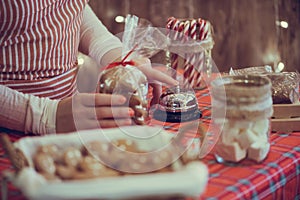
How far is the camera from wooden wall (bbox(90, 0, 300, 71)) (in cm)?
273

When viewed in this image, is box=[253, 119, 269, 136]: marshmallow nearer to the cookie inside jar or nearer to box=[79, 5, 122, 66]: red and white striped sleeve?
the cookie inside jar

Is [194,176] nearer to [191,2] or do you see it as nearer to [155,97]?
[155,97]

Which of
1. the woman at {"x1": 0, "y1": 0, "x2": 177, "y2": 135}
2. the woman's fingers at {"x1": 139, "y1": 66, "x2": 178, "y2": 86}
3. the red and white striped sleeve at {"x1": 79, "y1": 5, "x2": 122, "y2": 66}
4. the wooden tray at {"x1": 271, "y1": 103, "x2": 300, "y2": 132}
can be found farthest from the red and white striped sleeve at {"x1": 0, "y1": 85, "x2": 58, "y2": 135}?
the wooden tray at {"x1": 271, "y1": 103, "x2": 300, "y2": 132}

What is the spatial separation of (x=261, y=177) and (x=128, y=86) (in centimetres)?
32

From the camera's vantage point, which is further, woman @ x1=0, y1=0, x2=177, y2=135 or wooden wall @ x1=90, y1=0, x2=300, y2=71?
wooden wall @ x1=90, y1=0, x2=300, y2=71

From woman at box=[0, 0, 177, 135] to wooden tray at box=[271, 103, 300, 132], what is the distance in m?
0.25

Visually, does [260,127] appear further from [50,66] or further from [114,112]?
[50,66]

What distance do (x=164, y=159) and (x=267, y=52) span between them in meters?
2.19

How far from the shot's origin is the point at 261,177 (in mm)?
887

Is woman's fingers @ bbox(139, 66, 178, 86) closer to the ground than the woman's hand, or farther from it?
farther from it

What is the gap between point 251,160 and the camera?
93 cm

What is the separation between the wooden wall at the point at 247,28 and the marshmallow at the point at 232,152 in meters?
1.78

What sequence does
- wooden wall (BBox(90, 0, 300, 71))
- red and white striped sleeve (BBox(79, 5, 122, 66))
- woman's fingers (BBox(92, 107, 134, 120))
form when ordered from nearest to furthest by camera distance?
woman's fingers (BBox(92, 107, 134, 120))
red and white striped sleeve (BBox(79, 5, 122, 66))
wooden wall (BBox(90, 0, 300, 71))

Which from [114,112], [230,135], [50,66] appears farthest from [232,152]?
[50,66]
